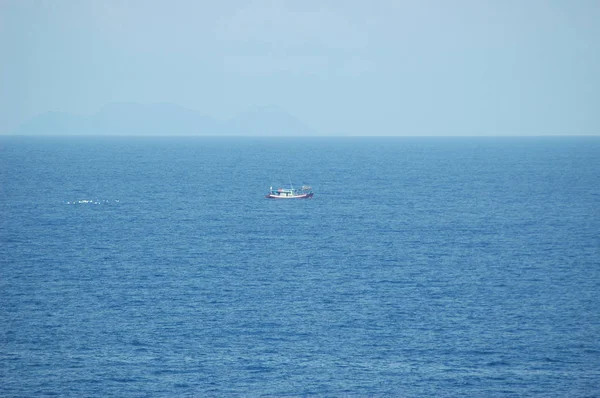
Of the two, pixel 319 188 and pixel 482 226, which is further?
pixel 319 188

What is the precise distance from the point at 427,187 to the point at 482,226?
59.0m

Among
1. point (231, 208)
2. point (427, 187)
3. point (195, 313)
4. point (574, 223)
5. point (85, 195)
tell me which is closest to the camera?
point (195, 313)

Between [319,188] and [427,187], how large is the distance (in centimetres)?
2518

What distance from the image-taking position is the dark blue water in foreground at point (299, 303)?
5838 cm

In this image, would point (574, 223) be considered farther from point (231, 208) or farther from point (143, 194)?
point (143, 194)

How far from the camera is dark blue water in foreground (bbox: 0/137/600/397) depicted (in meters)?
58.4

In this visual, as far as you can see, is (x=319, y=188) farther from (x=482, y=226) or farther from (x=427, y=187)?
(x=482, y=226)

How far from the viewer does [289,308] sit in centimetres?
7425

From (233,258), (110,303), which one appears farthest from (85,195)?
(110,303)

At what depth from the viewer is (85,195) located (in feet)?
527

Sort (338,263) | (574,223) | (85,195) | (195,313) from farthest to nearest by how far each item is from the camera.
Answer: (85,195) < (574,223) < (338,263) < (195,313)

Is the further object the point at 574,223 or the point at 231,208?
the point at 231,208

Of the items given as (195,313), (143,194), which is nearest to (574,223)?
(195,313)

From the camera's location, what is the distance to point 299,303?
76.0m
